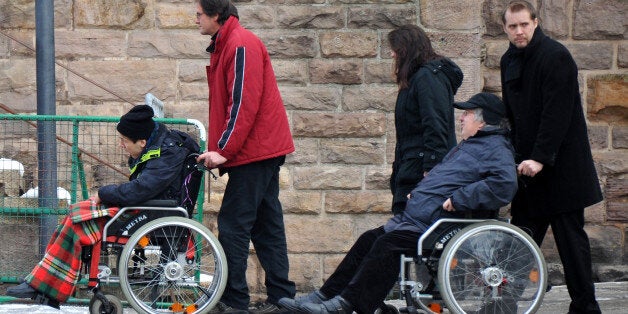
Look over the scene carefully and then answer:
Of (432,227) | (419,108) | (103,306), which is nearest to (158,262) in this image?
(103,306)

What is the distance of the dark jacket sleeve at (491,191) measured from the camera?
6.37 meters

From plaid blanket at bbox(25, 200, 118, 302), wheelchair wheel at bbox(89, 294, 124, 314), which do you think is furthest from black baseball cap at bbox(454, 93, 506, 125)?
wheelchair wheel at bbox(89, 294, 124, 314)

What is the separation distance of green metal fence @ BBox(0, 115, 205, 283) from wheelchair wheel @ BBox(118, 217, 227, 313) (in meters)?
0.86

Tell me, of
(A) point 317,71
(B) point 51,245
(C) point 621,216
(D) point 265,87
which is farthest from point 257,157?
(C) point 621,216

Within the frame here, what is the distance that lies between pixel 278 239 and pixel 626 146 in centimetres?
301

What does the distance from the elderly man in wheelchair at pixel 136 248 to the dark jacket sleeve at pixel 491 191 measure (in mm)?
1314

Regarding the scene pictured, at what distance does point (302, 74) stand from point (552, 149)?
245 centimetres

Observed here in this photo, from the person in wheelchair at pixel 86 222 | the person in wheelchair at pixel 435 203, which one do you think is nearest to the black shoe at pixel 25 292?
the person in wheelchair at pixel 86 222

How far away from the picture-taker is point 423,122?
6891 mm

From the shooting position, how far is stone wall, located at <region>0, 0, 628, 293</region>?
8586mm

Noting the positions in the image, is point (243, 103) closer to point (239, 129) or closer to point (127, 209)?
point (239, 129)

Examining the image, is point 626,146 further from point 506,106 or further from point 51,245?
point 51,245

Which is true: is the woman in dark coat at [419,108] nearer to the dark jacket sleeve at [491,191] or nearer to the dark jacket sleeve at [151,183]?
the dark jacket sleeve at [491,191]

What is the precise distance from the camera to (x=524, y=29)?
679cm
